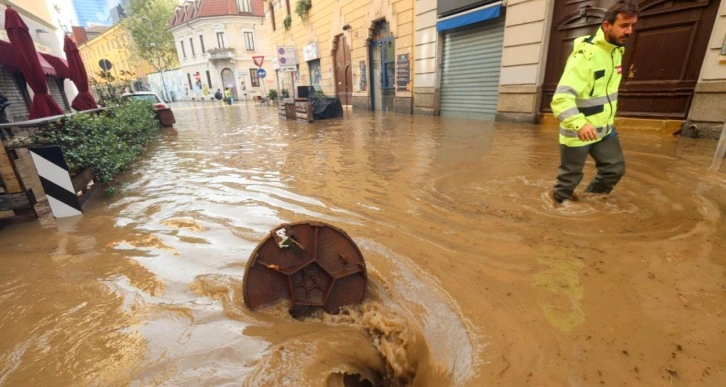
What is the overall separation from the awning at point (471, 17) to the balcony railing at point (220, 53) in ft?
115

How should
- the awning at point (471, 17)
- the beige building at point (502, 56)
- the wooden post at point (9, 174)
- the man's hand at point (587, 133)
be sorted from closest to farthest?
the man's hand at point (587, 133) → the wooden post at point (9, 174) → the beige building at point (502, 56) → the awning at point (471, 17)

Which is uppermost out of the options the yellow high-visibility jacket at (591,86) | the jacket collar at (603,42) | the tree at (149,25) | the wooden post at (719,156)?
the tree at (149,25)

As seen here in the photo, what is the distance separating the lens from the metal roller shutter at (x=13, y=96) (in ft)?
38.2

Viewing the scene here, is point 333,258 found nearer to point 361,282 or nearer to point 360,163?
point 361,282

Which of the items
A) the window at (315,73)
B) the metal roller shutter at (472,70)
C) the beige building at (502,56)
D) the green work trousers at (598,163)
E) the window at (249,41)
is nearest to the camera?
the green work trousers at (598,163)

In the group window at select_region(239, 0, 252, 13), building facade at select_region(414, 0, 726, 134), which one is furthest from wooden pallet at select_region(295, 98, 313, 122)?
window at select_region(239, 0, 252, 13)

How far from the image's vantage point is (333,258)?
2.18 metres

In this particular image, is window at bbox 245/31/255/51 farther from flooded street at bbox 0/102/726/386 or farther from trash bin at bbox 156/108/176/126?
flooded street at bbox 0/102/726/386

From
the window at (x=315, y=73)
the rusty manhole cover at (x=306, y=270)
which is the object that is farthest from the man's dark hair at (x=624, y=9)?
the window at (x=315, y=73)

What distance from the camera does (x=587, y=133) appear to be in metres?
2.98

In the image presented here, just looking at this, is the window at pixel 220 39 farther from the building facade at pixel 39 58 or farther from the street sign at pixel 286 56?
the street sign at pixel 286 56

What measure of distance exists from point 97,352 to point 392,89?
15129 millimetres

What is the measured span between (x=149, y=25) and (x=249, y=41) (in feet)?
38.7

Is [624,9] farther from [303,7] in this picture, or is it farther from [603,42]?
[303,7]
